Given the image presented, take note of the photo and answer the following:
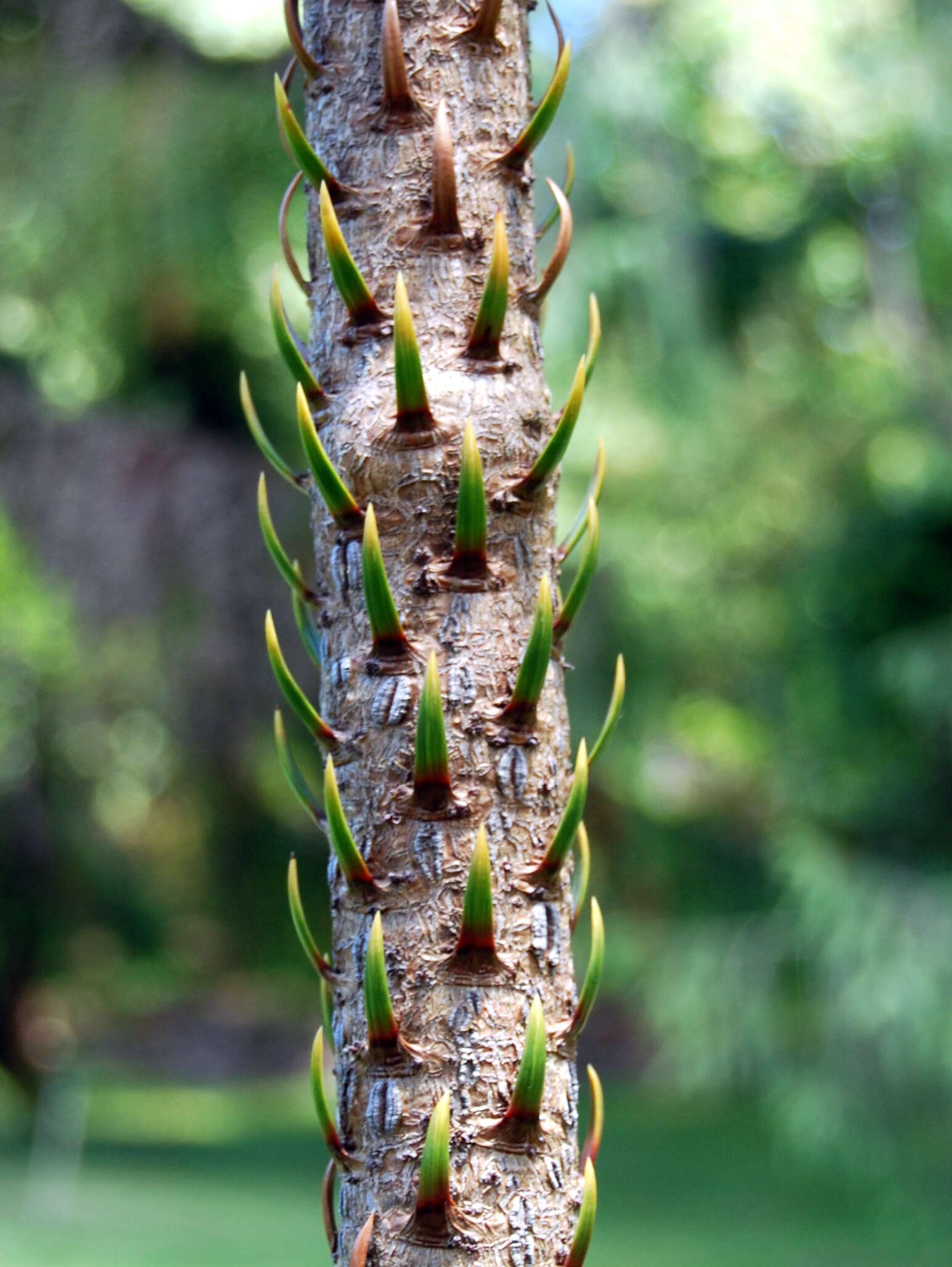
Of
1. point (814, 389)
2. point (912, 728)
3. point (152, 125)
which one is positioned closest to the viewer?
point (152, 125)

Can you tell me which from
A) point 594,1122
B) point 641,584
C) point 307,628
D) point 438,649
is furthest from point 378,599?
point 641,584

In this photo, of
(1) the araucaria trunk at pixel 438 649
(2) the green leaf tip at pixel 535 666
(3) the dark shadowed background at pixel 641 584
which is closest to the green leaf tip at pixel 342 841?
(1) the araucaria trunk at pixel 438 649

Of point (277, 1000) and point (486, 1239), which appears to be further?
point (277, 1000)

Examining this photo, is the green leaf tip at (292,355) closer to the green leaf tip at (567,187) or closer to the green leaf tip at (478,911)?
the green leaf tip at (567,187)

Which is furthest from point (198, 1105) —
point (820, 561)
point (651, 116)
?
point (651, 116)

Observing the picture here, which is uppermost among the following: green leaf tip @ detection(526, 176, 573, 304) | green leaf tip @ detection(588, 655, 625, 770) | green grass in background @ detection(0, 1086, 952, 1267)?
green leaf tip @ detection(526, 176, 573, 304)

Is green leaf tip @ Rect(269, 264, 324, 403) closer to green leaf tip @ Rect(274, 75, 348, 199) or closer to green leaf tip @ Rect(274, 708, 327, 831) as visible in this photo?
green leaf tip @ Rect(274, 75, 348, 199)

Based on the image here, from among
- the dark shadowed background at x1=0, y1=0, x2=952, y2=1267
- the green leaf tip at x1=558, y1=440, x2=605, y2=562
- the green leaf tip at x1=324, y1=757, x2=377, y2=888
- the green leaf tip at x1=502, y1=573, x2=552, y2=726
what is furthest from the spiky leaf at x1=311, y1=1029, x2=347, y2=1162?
the dark shadowed background at x1=0, y1=0, x2=952, y2=1267

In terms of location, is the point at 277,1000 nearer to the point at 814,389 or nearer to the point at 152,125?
the point at 814,389
